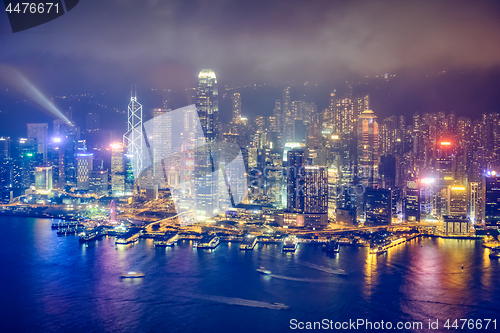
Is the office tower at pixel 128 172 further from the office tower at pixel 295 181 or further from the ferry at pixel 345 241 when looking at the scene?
the ferry at pixel 345 241

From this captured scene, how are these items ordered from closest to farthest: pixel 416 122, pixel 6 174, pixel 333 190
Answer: pixel 333 190
pixel 6 174
pixel 416 122

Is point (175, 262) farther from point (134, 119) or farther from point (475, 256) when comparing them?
point (134, 119)

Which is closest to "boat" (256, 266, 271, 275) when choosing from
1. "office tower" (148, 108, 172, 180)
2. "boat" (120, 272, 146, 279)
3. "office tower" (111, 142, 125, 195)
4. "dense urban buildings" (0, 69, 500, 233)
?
"boat" (120, 272, 146, 279)

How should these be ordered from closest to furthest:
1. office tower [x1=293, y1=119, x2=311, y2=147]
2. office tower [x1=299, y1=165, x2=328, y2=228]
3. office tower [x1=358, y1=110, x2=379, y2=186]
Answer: office tower [x1=299, y1=165, x2=328, y2=228], office tower [x1=358, y1=110, x2=379, y2=186], office tower [x1=293, y1=119, x2=311, y2=147]

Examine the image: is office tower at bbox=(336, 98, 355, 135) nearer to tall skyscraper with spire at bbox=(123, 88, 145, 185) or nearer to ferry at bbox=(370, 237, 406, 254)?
ferry at bbox=(370, 237, 406, 254)

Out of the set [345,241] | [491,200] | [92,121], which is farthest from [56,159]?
[491,200]

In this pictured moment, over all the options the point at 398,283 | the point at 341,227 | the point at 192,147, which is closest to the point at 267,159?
the point at 192,147

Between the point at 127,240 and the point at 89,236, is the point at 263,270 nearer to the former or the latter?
the point at 127,240
